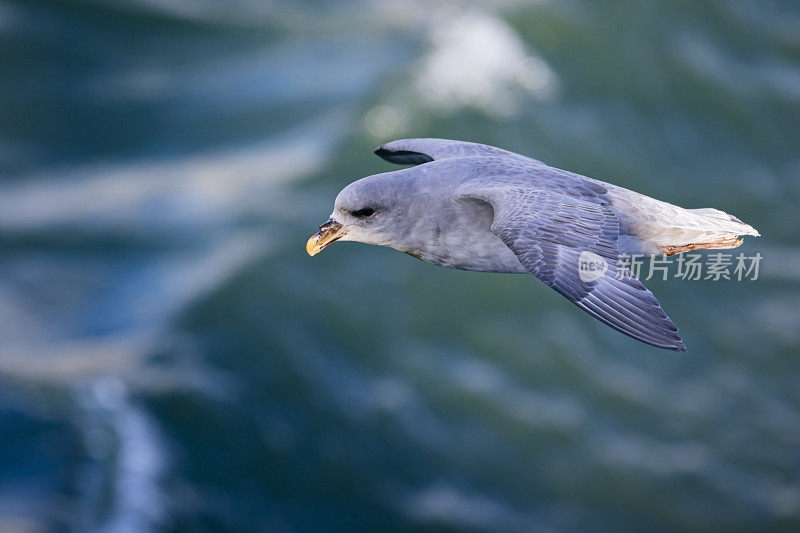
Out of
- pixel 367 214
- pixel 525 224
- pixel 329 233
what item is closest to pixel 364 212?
pixel 367 214

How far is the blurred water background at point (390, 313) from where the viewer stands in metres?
16.9

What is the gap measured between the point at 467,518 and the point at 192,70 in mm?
14348

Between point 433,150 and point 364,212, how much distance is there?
3.64 feet

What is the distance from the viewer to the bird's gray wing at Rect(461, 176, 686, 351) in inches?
194

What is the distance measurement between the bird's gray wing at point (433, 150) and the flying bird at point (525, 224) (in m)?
0.23

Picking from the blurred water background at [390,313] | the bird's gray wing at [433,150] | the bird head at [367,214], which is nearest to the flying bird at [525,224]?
the bird head at [367,214]

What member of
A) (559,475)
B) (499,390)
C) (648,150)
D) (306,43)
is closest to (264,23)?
(306,43)

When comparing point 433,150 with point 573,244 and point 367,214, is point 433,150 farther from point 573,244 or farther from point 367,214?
point 573,244

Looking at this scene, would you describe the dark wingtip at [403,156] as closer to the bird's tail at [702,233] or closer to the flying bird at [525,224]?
the flying bird at [525,224]

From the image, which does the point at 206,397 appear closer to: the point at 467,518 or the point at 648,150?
the point at 467,518

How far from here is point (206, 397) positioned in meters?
17.4

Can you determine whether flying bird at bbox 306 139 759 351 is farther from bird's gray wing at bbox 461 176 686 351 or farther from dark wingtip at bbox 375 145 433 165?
dark wingtip at bbox 375 145 433 165

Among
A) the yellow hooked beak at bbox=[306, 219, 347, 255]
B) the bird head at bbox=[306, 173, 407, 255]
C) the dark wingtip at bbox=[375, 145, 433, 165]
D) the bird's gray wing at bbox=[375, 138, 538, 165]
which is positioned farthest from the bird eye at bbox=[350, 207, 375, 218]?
the dark wingtip at bbox=[375, 145, 433, 165]

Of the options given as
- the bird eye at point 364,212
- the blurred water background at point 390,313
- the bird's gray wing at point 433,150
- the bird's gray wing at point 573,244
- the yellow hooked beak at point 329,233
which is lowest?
the bird's gray wing at point 573,244
